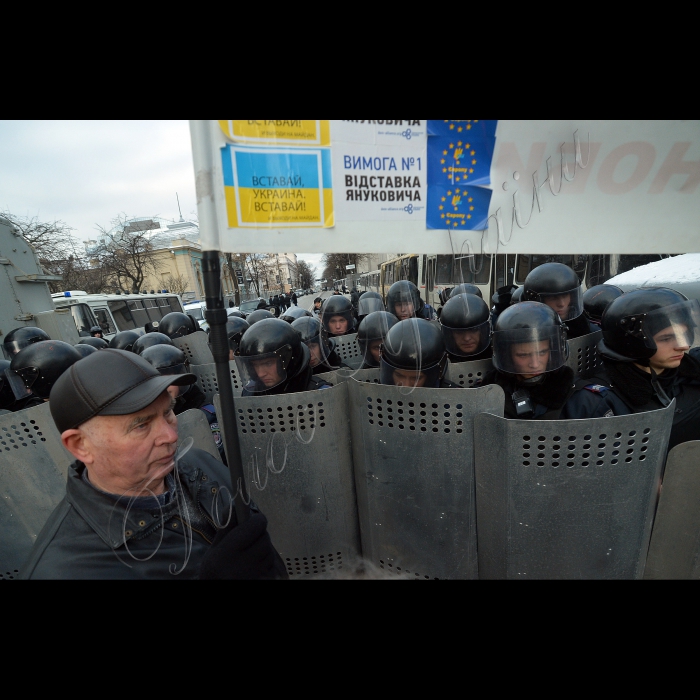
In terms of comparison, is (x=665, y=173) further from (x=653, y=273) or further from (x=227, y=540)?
(x=653, y=273)

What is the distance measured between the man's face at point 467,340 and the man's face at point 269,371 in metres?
1.83

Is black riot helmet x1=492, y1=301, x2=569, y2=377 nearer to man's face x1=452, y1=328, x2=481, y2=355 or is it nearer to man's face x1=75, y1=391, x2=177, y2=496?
man's face x1=452, y1=328, x2=481, y2=355

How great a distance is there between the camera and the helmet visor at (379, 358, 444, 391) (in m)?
2.35

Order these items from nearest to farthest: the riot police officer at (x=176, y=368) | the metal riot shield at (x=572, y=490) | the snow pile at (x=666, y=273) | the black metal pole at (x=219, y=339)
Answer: the black metal pole at (x=219, y=339)
the metal riot shield at (x=572, y=490)
the riot police officer at (x=176, y=368)
the snow pile at (x=666, y=273)

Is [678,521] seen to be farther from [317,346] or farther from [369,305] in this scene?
[369,305]

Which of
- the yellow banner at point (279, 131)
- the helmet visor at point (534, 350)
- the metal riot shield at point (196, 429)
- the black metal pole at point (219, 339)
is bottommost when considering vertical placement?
the metal riot shield at point (196, 429)

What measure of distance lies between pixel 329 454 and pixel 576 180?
1821mm

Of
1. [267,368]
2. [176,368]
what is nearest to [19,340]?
[176,368]

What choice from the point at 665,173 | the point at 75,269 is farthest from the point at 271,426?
the point at 75,269

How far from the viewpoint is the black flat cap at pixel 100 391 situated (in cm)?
123

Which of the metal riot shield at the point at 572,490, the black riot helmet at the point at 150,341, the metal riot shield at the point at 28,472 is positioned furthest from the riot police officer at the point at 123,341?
the metal riot shield at the point at 572,490

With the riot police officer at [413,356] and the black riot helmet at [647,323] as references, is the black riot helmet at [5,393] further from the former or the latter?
the black riot helmet at [647,323]

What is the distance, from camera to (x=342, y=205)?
1137mm

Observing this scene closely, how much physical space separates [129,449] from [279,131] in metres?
1.16
